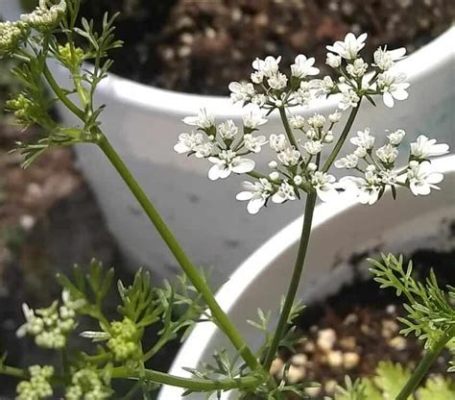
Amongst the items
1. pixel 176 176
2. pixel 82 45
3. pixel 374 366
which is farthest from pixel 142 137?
pixel 374 366

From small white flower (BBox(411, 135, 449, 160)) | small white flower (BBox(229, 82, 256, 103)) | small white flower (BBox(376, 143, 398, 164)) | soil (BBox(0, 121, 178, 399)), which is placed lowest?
soil (BBox(0, 121, 178, 399))

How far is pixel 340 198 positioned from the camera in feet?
3.00

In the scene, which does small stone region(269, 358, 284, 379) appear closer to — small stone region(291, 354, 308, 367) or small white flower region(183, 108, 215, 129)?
small stone region(291, 354, 308, 367)

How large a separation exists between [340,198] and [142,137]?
0.27m

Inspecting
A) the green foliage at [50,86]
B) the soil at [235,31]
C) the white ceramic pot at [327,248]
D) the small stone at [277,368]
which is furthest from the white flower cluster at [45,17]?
the soil at [235,31]

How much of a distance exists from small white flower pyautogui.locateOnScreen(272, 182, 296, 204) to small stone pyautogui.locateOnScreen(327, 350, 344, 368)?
Answer: 1.30ft

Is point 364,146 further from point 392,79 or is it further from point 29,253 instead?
point 29,253

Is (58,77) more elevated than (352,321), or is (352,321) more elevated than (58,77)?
(58,77)

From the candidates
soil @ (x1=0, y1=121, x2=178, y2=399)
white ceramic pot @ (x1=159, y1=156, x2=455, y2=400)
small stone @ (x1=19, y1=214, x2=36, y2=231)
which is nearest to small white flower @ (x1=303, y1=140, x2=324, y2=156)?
white ceramic pot @ (x1=159, y1=156, x2=455, y2=400)

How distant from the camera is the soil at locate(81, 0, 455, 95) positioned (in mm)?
1207

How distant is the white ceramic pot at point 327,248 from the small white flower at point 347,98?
10.7 inches

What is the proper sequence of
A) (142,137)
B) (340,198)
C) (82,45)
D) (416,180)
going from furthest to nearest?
(82,45)
(142,137)
(340,198)
(416,180)

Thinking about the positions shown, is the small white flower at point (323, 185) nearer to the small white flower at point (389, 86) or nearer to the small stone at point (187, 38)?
the small white flower at point (389, 86)

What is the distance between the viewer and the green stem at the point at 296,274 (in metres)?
0.61
